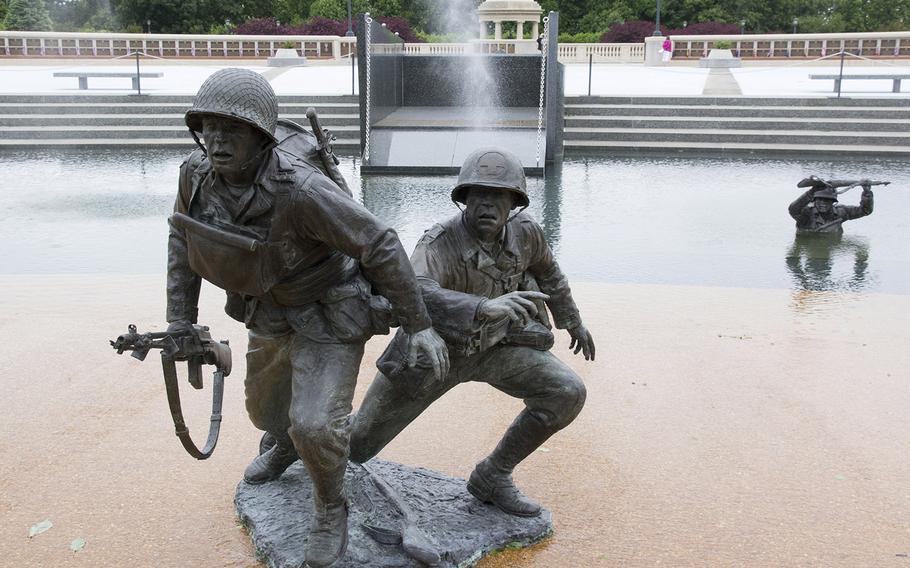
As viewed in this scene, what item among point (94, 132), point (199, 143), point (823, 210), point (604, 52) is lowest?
point (823, 210)

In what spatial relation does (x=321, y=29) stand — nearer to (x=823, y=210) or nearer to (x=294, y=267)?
(x=823, y=210)

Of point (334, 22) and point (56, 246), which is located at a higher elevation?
point (334, 22)

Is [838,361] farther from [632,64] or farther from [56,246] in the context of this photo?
[632,64]

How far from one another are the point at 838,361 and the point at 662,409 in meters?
1.64

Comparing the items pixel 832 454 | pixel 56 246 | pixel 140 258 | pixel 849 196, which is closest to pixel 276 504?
pixel 832 454

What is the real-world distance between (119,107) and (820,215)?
49.5ft

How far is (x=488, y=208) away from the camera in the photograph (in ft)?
12.5

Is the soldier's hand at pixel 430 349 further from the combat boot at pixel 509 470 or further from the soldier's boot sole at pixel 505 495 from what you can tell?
the soldier's boot sole at pixel 505 495

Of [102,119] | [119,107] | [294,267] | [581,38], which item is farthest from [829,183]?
[581,38]

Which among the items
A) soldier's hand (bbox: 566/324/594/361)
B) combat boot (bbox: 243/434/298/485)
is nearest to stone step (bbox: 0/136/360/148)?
combat boot (bbox: 243/434/298/485)

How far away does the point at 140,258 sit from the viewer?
9898 mm

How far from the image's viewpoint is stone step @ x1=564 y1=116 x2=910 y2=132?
1927 cm

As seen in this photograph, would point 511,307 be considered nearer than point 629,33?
Yes

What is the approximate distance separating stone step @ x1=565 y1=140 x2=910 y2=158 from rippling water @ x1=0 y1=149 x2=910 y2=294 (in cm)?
82
